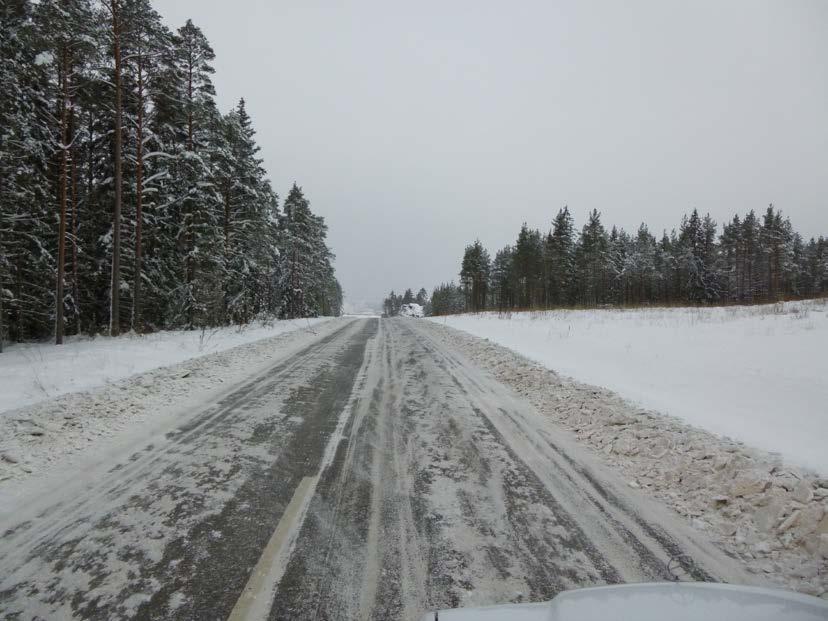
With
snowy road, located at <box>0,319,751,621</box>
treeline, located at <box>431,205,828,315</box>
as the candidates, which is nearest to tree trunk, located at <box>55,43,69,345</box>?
snowy road, located at <box>0,319,751,621</box>

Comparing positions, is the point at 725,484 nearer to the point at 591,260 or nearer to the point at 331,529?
the point at 331,529

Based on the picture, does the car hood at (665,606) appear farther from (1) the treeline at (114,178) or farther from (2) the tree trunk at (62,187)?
(2) the tree trunk at (62,187)

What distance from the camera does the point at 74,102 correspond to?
14945mm

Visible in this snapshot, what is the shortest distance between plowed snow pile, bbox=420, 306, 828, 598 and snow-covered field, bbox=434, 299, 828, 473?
0.28 metres

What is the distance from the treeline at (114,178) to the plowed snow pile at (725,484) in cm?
1711

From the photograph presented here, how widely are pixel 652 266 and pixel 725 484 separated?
69435mm

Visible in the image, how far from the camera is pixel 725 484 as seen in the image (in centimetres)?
374

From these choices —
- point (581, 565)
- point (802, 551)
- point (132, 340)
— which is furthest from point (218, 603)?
point (132, 340)

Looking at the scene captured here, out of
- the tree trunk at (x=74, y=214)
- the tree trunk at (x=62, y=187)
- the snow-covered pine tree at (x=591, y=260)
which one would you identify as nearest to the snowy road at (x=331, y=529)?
the tree trunk at (x=62, y=187)

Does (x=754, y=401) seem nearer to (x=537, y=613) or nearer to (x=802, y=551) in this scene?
(x=802, y=551)

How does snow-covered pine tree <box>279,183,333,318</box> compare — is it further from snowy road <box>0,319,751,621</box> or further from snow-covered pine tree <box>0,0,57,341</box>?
snowy road <box>0,319,751,621</box>

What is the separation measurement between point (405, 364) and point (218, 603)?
26.3ft

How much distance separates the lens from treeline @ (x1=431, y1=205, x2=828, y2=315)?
5219 cm

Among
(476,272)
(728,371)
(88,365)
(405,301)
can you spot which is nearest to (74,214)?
(88,365)
